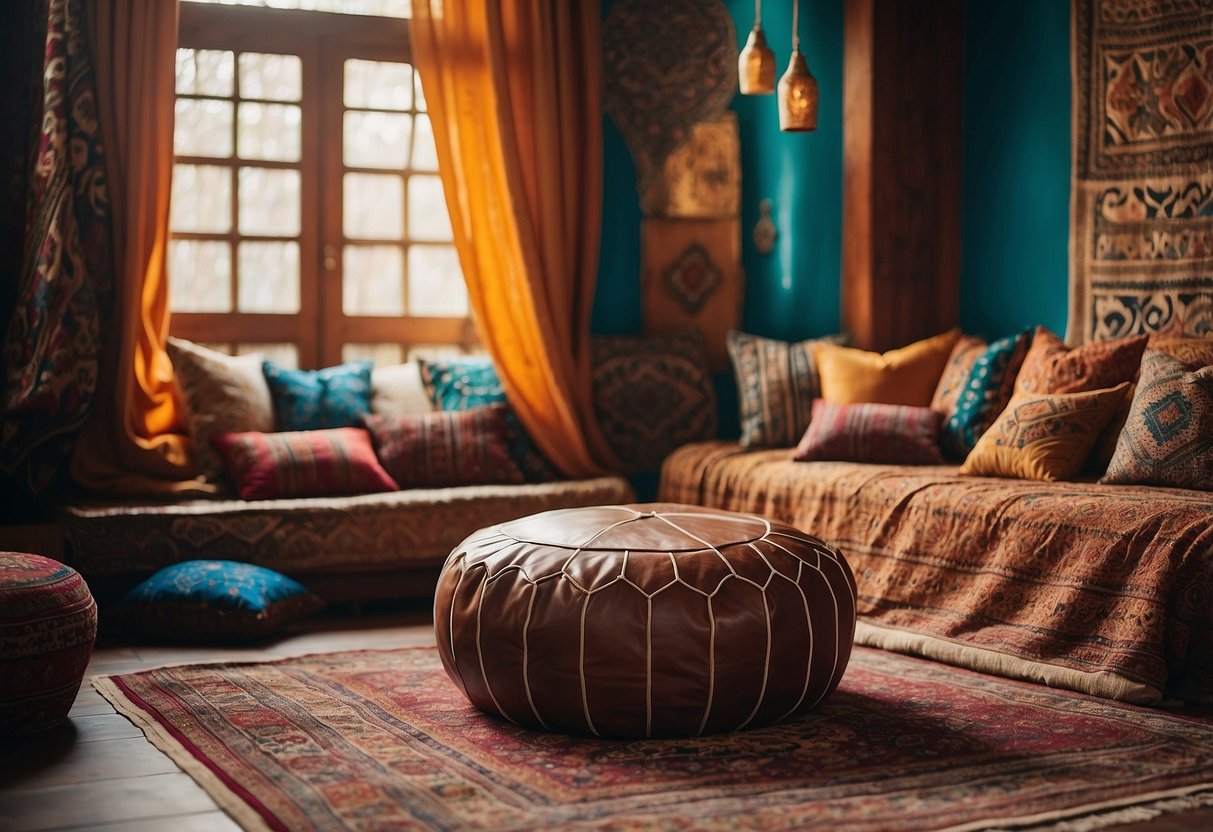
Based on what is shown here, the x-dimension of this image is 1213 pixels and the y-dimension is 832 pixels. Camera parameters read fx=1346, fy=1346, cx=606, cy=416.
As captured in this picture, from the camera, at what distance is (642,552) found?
3.00 meters

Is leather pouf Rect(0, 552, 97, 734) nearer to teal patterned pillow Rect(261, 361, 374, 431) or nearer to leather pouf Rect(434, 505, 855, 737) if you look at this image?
leather pouf Rect(434, 505, 855, 737)

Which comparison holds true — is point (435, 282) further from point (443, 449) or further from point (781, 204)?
point (781, 204)

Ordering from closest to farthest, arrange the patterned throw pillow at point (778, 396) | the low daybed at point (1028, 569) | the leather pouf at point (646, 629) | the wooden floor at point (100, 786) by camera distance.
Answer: the wooden floor at point (100, 786), the leather pouf at point (646, 629), the low daybed at point (1028, 569), the patterned throw pillow at point (778, 396)

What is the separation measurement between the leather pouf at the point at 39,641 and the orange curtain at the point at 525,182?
8.19ft

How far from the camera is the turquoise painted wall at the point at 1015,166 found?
492 cm

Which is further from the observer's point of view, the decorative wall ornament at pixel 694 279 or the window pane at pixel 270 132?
the decorative wall ornament at pixel 694 279

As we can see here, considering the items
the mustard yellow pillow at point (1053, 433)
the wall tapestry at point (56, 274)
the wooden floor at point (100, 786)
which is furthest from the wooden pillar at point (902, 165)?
the wooden floor at point (100, 786)

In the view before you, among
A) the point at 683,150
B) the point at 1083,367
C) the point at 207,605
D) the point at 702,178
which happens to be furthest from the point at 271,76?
the point at 1083,367

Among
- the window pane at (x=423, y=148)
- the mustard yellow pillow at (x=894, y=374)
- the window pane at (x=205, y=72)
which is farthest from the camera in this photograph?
the window pane at (x=423, y=148)

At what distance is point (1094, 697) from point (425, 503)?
2.37 metres

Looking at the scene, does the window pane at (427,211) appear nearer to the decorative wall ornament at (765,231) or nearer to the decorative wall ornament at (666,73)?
the decorative wall ornament at (666,73)

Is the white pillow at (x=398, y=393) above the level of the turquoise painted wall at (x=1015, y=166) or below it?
below

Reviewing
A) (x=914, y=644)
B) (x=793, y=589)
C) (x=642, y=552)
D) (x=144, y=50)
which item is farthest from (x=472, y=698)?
(x=144, y=50)

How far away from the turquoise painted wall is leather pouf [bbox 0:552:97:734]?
11.5 ft
